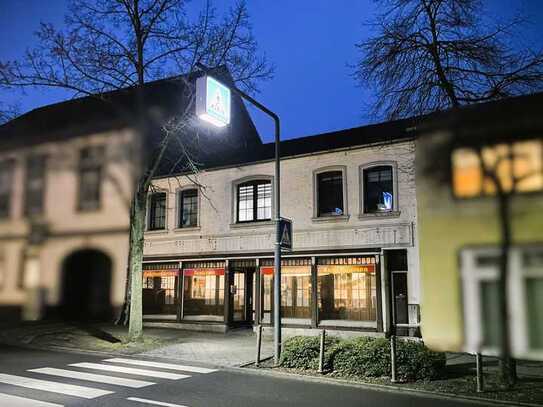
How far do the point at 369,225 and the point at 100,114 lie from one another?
20.9 m

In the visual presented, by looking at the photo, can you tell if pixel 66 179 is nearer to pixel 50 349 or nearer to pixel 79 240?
pixel 79 240

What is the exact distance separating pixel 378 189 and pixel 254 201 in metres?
6.43

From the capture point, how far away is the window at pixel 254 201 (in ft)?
83.2

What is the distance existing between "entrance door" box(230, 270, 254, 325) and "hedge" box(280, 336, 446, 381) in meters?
10.4

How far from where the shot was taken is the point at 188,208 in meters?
27.8

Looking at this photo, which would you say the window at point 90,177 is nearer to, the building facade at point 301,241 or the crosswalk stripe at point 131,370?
the crosswalk stripe at point 131,370

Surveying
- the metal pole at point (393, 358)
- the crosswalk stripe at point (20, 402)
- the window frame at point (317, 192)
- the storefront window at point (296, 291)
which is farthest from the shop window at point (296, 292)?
the crosswalk stripe at point (20, 402)

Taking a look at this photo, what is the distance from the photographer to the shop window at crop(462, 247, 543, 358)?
3.16 feet

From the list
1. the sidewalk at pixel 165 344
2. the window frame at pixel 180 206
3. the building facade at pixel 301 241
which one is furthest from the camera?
the window frame at pixel 180 206

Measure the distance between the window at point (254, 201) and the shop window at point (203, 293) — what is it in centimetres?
313

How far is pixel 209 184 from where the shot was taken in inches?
1061

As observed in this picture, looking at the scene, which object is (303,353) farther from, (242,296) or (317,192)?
(242,296)

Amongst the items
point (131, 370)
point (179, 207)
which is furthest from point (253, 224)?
point (131, 370)

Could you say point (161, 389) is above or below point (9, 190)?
below
